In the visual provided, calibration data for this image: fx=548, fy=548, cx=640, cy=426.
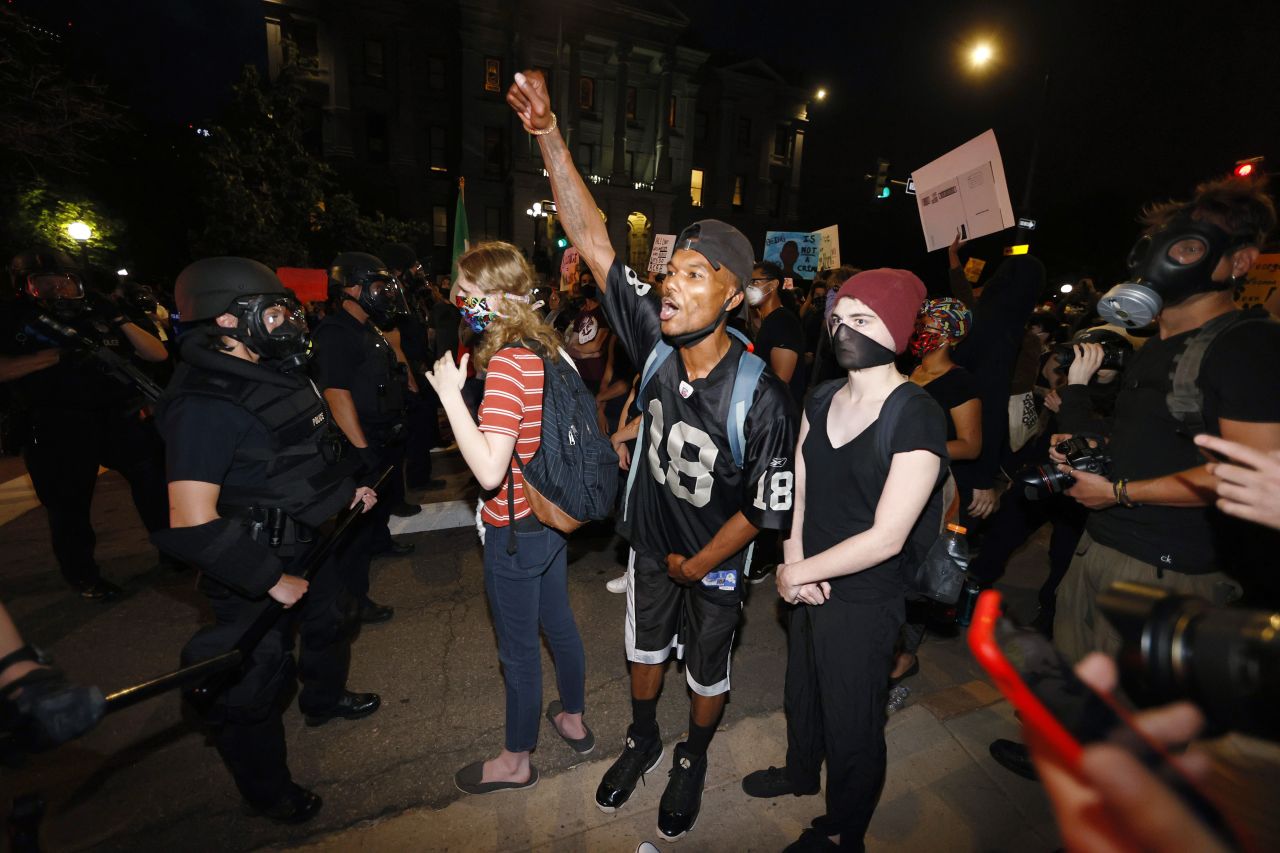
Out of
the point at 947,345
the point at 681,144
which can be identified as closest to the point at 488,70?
the point at 681,144

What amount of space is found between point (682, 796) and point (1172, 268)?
10.2 feet

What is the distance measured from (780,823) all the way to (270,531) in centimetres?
265

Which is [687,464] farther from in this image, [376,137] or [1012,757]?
[376,137]

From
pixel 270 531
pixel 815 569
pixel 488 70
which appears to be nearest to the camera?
pixel 815 569

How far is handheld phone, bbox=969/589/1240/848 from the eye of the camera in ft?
2.19

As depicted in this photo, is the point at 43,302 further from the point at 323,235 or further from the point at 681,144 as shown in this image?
the point at 681,144

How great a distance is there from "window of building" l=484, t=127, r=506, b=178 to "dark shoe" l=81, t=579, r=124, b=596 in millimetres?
32900

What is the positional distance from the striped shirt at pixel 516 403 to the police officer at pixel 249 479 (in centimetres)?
91

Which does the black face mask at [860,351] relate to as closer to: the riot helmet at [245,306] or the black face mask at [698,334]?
the black face mask at [698,334]

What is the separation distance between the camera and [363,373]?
13.8 ft

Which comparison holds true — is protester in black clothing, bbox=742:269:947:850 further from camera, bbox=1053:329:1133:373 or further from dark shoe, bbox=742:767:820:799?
camera, bbox=1053:329:1133:373

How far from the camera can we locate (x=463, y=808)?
263cm

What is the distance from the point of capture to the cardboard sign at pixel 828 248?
10.7 metres

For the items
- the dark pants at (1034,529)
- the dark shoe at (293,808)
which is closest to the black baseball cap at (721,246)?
the dark pants at (1034,529)
